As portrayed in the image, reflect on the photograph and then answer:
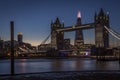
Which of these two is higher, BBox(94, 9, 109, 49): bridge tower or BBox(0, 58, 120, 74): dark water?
BBox(94, 9, 109, 49): bridge tower

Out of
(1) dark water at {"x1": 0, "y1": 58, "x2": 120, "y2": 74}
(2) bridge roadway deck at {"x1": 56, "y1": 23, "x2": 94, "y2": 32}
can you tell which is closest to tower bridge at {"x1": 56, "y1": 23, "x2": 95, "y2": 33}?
(2) bridge roadway deck at {"x1": 56, "y1": 23, "x2": 94, "y2": 32}

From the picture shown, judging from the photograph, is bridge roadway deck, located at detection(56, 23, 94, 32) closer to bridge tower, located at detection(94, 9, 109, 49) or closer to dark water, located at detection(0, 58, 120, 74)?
bridge tower, located at detection(94, 9, 109, 49)

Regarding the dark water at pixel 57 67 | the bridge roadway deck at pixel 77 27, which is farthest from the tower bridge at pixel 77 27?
the dark water at pixel 57 67

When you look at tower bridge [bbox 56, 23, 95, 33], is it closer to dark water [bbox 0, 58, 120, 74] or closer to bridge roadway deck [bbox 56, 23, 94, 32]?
bridge roadway deck [bbox 56, 23, 94, 32]

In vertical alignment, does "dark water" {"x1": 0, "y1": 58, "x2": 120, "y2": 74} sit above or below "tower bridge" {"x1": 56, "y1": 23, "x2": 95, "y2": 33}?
below

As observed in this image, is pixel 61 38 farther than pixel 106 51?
Yes

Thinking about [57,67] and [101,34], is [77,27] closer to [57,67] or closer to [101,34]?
[101,34]

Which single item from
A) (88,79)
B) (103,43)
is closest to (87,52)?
(103,43)

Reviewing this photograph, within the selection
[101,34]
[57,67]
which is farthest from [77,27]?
[57,67]

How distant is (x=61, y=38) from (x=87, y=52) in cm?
3871

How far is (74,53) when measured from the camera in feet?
501

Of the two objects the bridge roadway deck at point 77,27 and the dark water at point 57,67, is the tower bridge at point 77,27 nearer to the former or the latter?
the bridge roadway deck at point 77,27

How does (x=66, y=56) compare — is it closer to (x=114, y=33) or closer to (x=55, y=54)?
(x=55, y=54)

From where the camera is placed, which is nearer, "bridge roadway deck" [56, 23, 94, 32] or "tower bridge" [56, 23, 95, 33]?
"tower bridge" [56, 23, 95, 33]
